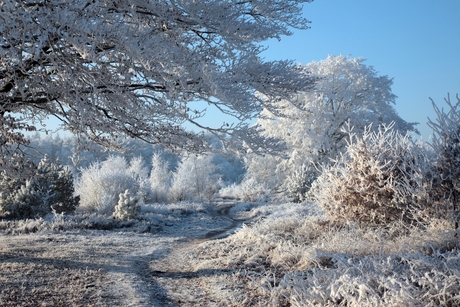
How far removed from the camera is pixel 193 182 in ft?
97.2

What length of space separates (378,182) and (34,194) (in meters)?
12.8

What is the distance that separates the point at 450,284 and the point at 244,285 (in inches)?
106

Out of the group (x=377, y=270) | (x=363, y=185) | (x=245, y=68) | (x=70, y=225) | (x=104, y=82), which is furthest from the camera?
(x=70, y=225)

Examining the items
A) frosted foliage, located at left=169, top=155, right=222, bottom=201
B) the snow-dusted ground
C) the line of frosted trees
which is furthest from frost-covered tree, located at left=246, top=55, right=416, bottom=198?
the snow-dusted ground

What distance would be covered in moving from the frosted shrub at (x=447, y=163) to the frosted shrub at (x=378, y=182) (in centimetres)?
28

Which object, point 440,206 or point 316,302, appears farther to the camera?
point 440,206

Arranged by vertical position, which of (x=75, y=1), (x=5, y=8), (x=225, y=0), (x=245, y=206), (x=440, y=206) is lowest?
(x=245, y=206)

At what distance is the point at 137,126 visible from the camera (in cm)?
536

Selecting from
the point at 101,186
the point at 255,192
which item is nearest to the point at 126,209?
the point at 101,186

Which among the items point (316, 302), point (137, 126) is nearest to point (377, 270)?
point (316, 302)

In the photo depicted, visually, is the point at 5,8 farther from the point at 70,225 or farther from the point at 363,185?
the point at 70,225

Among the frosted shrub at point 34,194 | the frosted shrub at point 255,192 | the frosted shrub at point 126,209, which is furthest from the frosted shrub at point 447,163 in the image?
the frosted shrub at point 255,192

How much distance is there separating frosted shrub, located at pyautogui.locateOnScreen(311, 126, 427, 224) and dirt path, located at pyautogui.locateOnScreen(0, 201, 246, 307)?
288cm

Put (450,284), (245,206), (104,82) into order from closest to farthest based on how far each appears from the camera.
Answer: (450,284) < (104,82) < (245,206)
